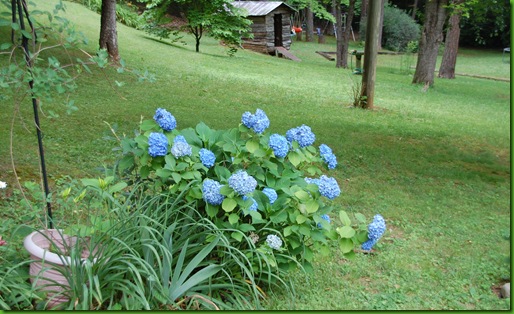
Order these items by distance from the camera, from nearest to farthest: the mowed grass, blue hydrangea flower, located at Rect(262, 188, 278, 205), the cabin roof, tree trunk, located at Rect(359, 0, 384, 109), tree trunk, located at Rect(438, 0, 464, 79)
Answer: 1. blue hydrangea flower, located at Rect(262, 188, 278, 205)
2. the mowed grass
3. tree trunk, located at Rect(359, 0, 384, 109)
4. tree trunk, located at Rect(438, 0, 464, 79)
5. the cabin roof

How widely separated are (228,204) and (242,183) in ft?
0.47

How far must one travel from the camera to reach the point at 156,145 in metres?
3.20

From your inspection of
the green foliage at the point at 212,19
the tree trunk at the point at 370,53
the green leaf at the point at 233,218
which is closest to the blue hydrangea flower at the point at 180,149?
the green leaf at the point at 233,218

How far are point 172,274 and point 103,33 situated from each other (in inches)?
394

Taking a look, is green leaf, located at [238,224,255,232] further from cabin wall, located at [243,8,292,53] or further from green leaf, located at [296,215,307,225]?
cabin wall, located at [243,8,292,53]

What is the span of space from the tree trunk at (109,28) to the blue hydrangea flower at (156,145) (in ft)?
30.3

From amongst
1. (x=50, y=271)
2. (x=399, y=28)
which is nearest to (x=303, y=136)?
(x=50, y=271)

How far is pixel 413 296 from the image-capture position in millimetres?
3611

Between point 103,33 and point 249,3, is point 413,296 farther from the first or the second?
point 249,3

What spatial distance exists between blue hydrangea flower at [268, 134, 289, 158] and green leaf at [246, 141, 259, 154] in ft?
0.24

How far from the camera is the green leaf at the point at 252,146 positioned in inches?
129

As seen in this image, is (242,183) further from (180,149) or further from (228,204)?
(180,149)

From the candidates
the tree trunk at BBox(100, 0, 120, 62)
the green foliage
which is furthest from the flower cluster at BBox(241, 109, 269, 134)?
the green foliage

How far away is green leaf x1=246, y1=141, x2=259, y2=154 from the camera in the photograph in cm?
327
